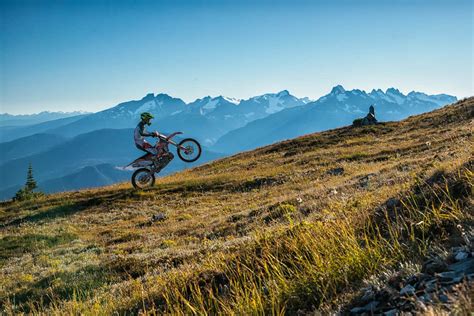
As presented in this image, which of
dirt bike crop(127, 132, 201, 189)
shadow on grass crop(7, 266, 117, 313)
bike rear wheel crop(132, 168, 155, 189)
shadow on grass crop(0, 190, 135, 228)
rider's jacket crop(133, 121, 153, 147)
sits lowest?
shadow on grass crop(7, 266, 117, 313)

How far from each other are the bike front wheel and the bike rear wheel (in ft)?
10.5

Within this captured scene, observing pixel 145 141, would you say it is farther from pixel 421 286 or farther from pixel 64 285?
pixel 421 286

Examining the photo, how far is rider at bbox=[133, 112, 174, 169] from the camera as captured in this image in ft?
83.8

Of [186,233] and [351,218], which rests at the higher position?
[351,218]

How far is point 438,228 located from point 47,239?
18462 mm

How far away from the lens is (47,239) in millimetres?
19156

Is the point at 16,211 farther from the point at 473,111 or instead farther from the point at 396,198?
the point at 473,111

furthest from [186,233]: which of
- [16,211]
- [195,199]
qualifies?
[16,211]

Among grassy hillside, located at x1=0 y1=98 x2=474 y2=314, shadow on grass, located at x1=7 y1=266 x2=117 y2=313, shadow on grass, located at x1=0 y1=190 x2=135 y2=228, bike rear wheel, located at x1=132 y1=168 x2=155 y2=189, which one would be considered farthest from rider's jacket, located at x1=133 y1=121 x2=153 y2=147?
shadow on grass, located at x1=7 y1=266 x2=117 y2=313

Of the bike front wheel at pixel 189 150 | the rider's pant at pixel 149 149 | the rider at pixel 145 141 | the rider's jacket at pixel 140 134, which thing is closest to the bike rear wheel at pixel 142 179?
the rider at pixel 145 141

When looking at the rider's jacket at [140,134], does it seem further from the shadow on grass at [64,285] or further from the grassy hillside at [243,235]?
the shadow on grass at [64,285]

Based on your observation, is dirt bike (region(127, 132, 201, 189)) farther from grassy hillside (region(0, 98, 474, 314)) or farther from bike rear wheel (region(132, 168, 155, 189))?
grassy hillside (region(0, 98, 474, 314))

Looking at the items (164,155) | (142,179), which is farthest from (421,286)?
(142,179)

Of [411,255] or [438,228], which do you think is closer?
[411,255]
